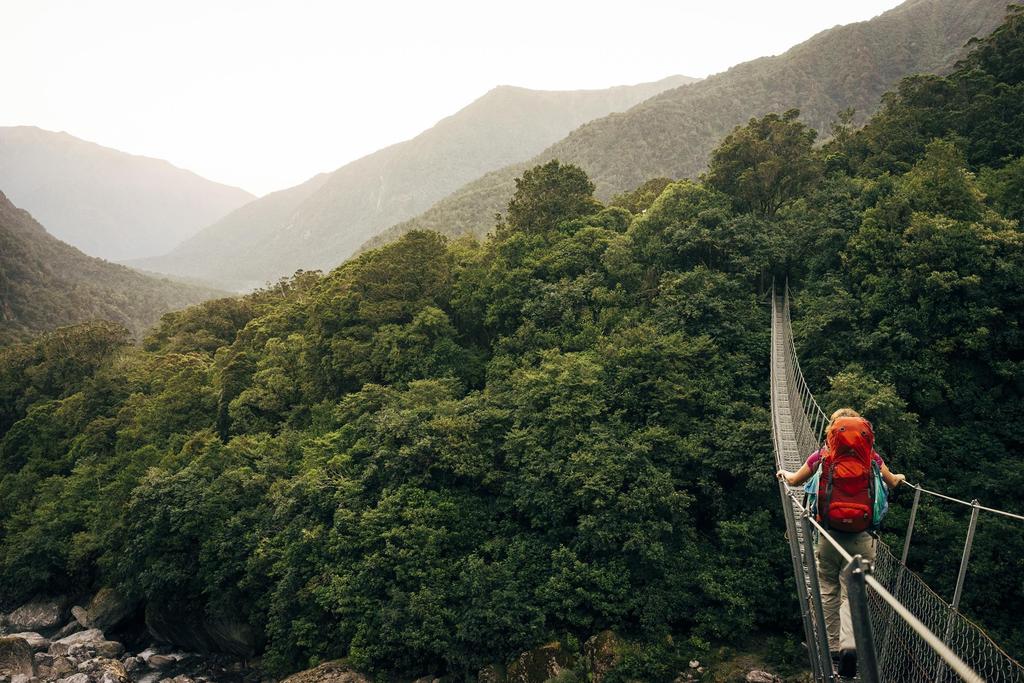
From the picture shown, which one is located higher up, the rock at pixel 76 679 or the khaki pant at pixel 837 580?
the khaki pant at pixel 837 580

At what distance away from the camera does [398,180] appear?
156 meters

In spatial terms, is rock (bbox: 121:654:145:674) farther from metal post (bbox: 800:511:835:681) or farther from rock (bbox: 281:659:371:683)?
metal post (bbox: 800:511:835:681)

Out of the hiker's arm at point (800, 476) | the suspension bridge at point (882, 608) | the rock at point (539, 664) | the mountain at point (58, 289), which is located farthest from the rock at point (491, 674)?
the mountain at point (58, 289)

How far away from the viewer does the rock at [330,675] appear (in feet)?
40.4

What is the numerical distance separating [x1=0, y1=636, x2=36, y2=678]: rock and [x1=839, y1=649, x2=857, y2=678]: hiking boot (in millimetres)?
19529

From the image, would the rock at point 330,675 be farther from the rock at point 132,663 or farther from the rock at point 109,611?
the rock at point 109,611

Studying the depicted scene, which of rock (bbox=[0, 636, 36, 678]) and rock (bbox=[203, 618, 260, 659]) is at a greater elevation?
rock (bbox=[0, 636, 36, 678])

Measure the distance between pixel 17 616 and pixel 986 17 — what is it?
98273 millimetres

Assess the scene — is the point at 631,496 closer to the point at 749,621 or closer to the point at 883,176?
the point at 749,621

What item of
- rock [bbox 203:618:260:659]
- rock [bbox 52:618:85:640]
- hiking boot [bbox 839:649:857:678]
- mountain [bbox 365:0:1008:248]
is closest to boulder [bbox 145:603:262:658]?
rock [bbox 203:618:260:659]

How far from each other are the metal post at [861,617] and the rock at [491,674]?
1179 centimetres

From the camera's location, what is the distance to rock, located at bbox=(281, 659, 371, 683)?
485 inches

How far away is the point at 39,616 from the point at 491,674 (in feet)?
58.4

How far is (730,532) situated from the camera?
12.6 meters
